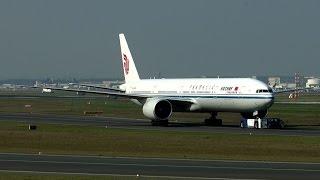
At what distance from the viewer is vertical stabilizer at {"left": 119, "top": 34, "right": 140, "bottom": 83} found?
79.1 metres

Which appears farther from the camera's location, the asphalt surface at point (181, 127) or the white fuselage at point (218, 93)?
the white fuselage at point (218, 93)

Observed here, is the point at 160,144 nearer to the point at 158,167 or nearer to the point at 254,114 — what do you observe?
the point at 158,167

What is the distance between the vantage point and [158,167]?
31078 millimetres

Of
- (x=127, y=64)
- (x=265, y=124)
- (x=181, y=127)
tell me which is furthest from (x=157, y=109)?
(x=127, y=64)

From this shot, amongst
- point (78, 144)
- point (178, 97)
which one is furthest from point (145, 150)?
point (178, 97)

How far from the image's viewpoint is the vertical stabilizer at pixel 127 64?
259 ft

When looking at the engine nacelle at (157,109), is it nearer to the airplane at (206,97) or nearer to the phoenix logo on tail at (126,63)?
the airplane at (206,97)

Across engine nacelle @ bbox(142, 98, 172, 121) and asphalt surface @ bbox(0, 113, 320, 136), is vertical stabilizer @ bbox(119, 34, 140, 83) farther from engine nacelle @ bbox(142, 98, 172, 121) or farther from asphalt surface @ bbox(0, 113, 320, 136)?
engine nacelle @ bbox(142, 98, 172, 121)

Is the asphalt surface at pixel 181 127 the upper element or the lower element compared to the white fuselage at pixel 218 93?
lower

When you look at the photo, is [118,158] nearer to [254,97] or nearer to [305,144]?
[305,144]

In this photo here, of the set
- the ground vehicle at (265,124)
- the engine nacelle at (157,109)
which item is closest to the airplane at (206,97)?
the engine nacelle at (157,109)

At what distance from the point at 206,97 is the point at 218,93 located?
152cm

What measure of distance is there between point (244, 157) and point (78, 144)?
38.6ft

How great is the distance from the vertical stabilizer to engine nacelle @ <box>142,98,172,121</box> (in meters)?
11.7
